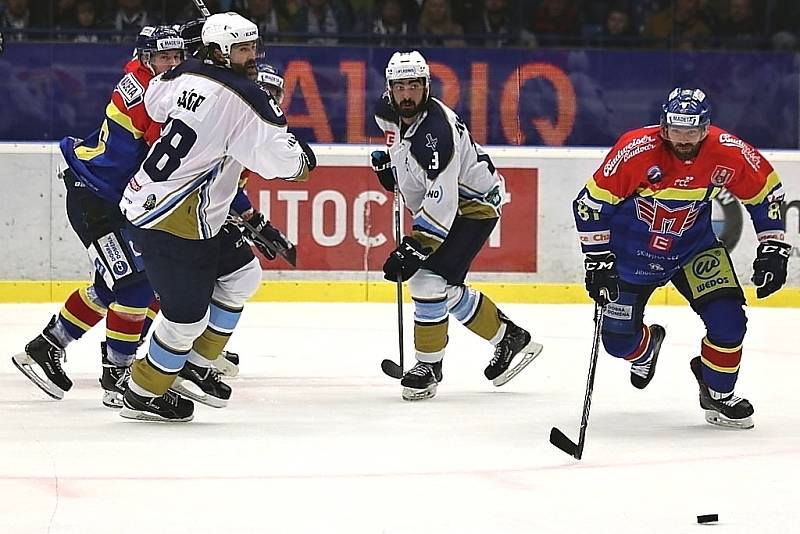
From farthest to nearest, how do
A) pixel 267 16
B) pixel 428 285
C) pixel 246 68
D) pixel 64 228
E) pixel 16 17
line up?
pixel 267 16 < pixel 16 17 < pixel 64 228 < pixel 428 285 < pixel 246 68

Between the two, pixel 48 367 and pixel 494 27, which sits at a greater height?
pixel 494 27

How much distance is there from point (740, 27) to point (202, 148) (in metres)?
5.53

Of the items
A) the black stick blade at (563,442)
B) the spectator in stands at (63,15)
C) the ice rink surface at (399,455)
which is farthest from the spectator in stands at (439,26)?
the black stick blade at (563,442)

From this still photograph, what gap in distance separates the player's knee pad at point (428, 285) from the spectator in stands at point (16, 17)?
428 cm

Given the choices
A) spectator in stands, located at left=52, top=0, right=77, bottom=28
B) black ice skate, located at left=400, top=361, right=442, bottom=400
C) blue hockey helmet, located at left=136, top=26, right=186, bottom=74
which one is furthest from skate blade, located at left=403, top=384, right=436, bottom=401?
spectator in stands, located at left=52, top=0, right=77, bottom=28

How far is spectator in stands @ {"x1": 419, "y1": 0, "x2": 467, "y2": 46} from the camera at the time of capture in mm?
8992

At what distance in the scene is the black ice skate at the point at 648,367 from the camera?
5.20 m

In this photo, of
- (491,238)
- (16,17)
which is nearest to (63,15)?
(16,17)

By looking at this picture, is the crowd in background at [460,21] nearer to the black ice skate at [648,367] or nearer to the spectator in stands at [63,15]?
the spectator in stands at [63,15]

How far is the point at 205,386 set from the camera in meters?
5.10

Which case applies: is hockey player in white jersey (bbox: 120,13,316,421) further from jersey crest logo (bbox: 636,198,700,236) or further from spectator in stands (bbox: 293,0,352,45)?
spectator in stands (bbox: 293,0,352,45)

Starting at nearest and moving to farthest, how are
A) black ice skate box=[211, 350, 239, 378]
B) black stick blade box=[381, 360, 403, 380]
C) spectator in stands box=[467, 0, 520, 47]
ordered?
black stick blade box=[381, 360, 403, 380], black ice skate box=[211, 350, 239, 378], spectator in stands box=[467, 0, 520, 47]

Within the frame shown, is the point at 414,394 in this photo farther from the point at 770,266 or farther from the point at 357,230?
the point at 357,230

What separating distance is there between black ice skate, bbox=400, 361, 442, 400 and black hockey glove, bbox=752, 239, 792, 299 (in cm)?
125
